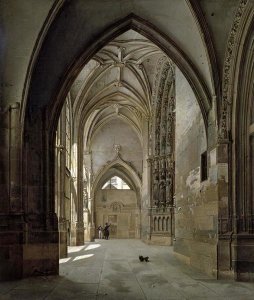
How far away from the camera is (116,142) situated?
32094mm

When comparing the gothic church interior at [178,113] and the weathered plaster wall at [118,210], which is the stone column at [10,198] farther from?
the weathered plaster wall at [118,210]

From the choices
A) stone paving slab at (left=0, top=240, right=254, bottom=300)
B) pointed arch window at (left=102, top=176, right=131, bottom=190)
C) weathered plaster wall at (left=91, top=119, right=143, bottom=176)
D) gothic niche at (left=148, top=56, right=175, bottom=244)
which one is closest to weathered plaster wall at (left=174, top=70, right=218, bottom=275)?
stone paving slab at (left=0, top=240, right=254, bottom=300)

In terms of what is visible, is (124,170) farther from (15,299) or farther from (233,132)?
(15,299)

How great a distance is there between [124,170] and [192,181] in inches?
924

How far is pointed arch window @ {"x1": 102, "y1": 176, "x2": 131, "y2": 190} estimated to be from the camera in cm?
3641

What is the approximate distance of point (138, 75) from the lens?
21.2 meters

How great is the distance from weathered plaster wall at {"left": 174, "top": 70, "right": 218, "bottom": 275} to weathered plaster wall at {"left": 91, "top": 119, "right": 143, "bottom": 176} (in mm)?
18116

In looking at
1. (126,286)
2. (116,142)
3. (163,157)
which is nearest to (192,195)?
(126,286)

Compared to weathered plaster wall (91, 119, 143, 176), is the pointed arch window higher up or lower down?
lower down

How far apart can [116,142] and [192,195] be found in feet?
69.7

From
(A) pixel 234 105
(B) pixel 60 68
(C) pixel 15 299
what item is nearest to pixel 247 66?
(A) pixel 234 105

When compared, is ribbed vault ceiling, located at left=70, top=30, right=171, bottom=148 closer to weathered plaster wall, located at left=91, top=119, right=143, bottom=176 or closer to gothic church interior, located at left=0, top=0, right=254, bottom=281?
weathered plaster wall, located at left=91, top=119, right=143, bottom=176

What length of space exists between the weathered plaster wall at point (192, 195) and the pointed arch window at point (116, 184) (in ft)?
76.0

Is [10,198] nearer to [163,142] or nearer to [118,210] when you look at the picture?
[163,142]
